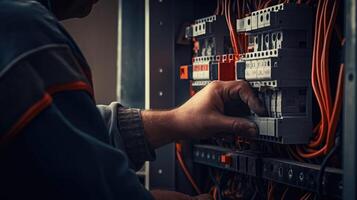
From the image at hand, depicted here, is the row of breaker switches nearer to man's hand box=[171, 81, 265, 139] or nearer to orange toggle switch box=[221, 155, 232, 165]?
orange toggle switch box=[221, 155, 232, 165]

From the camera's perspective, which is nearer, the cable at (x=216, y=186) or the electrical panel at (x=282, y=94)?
the electrical panel at (x=282, y=94)

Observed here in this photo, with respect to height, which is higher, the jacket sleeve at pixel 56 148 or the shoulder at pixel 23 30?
the shoulder at pixel 23 30

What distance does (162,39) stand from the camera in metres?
1.98

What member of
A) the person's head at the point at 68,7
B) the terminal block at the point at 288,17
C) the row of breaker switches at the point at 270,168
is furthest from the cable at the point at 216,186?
the person's head at the point at 68,7

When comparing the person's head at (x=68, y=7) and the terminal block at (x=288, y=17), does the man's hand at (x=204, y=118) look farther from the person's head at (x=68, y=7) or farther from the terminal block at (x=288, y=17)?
the person's head at (x=68, y=7)

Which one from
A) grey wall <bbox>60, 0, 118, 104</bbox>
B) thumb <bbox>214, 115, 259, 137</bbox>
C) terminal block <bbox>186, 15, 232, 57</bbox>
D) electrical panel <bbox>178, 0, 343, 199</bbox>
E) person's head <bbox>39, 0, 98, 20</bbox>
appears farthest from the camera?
grey wall <bbox>60, 0, 118, 104</bbox>

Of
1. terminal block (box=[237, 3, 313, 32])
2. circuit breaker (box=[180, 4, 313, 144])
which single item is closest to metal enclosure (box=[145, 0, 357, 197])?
circuit breaker (box=[180, 4, 313, 144])

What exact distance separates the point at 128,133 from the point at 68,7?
0.57 m

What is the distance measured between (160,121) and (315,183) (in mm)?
580

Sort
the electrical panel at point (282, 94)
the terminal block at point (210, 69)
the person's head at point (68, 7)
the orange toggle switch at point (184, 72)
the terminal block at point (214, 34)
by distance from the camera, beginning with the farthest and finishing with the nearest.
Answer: the orange toggle switch at point (184, 72)
the terminal block at point (214, 34)
the terminal block at point (210, 69)
the electrical panel at point (282, 94)
the person's head at point (68, 7)

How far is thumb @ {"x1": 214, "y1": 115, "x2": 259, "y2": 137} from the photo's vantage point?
1.58m

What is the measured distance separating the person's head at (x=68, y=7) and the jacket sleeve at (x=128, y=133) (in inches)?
17.0

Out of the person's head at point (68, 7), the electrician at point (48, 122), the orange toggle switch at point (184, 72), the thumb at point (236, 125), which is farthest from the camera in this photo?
the orange toggle switch at point (184, 72)

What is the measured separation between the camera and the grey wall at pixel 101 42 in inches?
115
